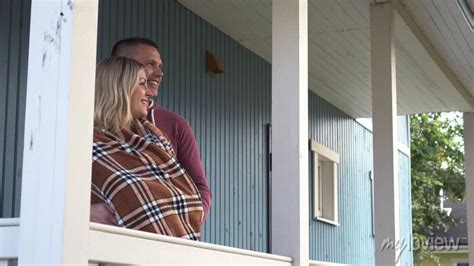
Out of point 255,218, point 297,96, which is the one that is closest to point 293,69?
point 297,96

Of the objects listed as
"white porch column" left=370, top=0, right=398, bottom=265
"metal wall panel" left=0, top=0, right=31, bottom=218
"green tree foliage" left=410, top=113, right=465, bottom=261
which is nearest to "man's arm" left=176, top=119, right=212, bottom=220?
"metal wall panel" left=0, top=0, right=31, bottom=218

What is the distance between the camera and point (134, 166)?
9.12 ft

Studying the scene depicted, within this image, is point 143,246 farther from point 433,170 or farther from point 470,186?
point 433,170

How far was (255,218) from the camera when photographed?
7207 mm

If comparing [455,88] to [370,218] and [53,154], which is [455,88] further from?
[53,154]

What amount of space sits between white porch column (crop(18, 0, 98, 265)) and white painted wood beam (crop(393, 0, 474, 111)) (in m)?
4.01

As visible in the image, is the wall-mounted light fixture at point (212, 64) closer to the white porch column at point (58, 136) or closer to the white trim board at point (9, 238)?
the white porch column at point (58, 136)

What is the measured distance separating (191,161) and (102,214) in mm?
806

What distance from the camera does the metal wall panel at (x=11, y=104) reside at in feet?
14.0

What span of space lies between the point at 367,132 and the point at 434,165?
17602mm

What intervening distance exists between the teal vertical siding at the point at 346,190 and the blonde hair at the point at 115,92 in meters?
5.74

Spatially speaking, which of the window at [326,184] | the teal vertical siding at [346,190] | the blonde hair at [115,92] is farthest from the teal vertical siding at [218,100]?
the blonde hair at [115,92]

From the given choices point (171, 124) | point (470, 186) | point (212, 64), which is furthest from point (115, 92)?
point (470, 186)

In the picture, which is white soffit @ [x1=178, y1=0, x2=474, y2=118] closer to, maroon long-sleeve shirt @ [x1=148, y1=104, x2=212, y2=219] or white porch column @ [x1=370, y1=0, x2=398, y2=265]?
white porch column @ [x1=370, y1=0, x2=398, y2=265]
